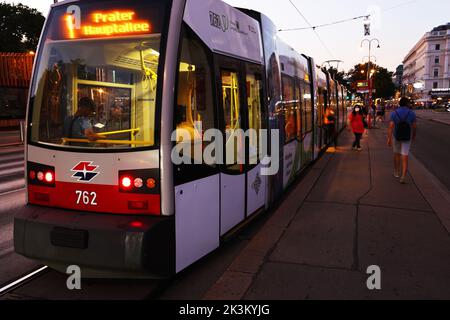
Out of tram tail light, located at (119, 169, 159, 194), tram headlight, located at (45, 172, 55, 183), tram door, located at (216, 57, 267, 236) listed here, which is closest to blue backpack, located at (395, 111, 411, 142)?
tram door, located at (216, 57, 267, 236)

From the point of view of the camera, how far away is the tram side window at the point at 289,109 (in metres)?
8.09

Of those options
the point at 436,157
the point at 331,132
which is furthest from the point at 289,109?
the point at 331,132

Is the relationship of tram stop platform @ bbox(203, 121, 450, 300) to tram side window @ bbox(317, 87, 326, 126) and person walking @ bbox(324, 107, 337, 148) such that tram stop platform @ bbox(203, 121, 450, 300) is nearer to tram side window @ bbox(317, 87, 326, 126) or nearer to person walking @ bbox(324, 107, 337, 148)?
tram side window @ bbox(317, 87, 326, 126)

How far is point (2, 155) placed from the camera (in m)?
16.5

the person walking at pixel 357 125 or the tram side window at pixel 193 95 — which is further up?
the tram side window at pixel 193 95

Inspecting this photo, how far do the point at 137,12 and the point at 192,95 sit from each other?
0.95 metres

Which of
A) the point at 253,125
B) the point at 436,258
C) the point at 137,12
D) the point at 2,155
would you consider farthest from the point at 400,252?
the point at 2,155

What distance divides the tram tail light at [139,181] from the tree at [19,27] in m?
56.6

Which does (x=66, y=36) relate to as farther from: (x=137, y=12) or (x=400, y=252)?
(x=400, y=252)

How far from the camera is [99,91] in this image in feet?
13.6

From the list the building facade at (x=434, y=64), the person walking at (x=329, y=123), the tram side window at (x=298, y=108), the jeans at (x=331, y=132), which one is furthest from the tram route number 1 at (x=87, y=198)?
the building facade at (x=434, y=64)

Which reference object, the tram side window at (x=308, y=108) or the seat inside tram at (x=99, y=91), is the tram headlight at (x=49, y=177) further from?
the tram side window at (x=308, y=108)

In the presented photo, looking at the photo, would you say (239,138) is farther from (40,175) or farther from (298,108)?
(298,108)

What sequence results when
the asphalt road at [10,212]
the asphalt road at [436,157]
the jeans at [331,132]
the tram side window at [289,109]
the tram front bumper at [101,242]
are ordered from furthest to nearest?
the jeans at [331,132], the asphalt road at [436,157], the tram side window at [289,109], the asphalt road at [10,212], the tram front bumper at [101,242]
